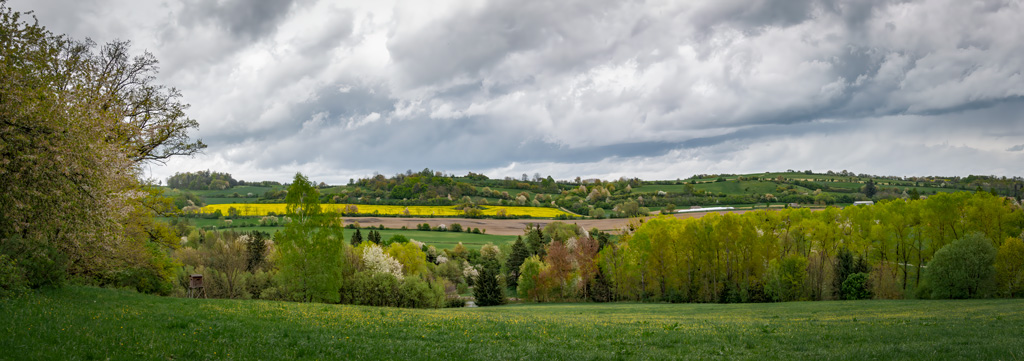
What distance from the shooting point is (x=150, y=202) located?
33.2 meters

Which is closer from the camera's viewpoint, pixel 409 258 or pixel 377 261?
pixel 377 261

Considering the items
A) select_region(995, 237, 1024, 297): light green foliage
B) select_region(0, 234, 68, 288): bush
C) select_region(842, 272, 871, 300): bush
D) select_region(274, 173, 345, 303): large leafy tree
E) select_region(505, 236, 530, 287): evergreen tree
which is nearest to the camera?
select_region(0, 234, 68, 288): bush

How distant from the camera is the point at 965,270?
51031 millimetres

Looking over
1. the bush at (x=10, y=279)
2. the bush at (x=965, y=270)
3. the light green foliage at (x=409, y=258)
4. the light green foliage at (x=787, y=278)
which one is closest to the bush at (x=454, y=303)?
the light green foliage at (x=409, y=258)

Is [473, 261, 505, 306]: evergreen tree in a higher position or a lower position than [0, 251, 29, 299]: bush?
lower

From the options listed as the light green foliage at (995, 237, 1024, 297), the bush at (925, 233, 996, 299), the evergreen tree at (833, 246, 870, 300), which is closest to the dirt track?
the evergreen tree at (833, 246, 870, 300)

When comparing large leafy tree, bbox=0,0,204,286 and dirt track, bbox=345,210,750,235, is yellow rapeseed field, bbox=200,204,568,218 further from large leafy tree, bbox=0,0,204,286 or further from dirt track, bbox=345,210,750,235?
large leafy tree, bbox=0,0,204,286

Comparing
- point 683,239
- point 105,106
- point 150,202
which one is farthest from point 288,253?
point 683,239

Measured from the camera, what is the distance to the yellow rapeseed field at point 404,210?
13662cm

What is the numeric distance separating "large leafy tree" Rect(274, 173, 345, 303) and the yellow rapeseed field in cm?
9167

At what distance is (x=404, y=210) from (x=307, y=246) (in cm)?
10424

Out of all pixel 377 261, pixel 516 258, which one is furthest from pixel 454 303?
pixel 516 258

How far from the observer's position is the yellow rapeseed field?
137 metres

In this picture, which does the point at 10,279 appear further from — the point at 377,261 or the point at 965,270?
the point at 965,270
